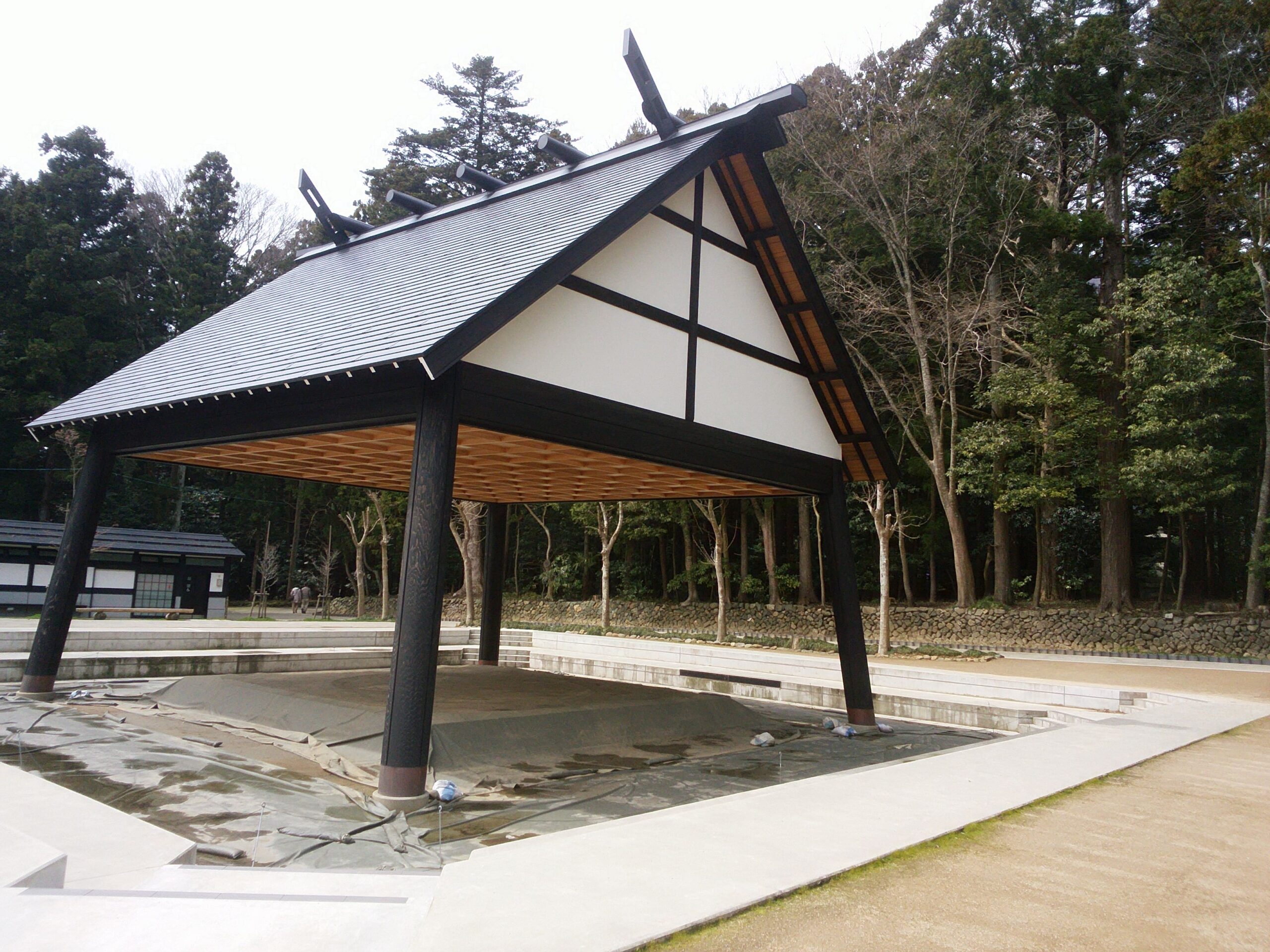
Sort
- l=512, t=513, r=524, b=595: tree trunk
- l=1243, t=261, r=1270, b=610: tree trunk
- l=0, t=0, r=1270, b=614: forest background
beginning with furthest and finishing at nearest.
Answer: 1. l=512, t=513, r=524, b=595: tree trunk
2. l=0, t=0, r=1270, b=614: forest background
3. l=1243, t=261, r=1270, b=610: tree trunk

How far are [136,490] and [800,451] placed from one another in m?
30.9

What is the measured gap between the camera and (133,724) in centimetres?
794

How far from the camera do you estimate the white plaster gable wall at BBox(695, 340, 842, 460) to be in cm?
774

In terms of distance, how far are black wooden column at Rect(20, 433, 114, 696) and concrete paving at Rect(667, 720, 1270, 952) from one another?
8.50 meters

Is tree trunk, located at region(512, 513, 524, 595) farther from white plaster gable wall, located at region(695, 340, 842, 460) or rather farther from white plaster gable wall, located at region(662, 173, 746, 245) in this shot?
white plaster gable wall, located at region(662, 173, 746, 245)

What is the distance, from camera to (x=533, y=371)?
19.9 ft

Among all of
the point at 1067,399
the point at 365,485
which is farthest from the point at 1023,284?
the point at 365,485

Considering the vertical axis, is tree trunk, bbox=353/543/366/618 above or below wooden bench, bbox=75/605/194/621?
above

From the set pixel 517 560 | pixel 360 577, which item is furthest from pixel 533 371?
pixel 517 560

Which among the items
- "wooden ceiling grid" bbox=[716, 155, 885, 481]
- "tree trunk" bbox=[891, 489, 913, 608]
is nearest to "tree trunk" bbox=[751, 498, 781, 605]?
"tree trunk" bbox=[891, 489, 913, 608]

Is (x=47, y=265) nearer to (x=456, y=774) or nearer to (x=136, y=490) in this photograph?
(x=136, y=490)

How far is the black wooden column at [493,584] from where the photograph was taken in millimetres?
12148

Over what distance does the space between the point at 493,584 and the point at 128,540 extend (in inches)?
577

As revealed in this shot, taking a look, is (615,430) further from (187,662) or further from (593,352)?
(187,662)
